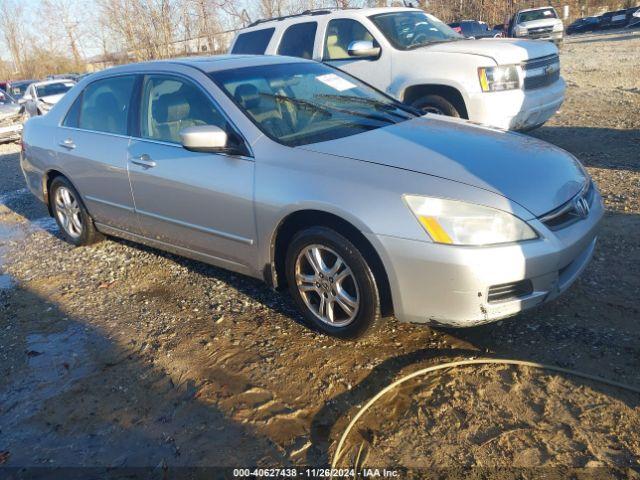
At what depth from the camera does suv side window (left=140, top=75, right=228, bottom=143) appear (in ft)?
13.2

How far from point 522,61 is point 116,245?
4.91 metres

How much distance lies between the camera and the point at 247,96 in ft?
13.1

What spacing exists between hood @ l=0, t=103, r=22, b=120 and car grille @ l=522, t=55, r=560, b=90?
50.3 ft

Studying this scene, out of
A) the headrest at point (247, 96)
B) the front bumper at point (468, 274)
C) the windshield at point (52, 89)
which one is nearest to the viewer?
the front bumper at point (468, 274)

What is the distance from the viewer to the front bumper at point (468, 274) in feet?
9.45

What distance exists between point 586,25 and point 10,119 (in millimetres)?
36488

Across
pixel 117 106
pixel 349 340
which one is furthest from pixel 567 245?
pixel 117 106

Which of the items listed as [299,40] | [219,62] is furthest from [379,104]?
[299,40]

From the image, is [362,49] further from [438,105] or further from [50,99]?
[50,99]

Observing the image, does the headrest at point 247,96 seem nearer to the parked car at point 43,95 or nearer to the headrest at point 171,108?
the headrest at point 171,108

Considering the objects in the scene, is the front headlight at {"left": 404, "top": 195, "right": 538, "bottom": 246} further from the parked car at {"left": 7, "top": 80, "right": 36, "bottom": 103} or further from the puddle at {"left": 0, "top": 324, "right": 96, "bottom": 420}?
the parked car at {"left": 7, "top": 80, "right": 36, "bottom": 103}

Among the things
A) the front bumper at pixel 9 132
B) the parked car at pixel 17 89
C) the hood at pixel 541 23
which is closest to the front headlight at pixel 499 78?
the front bumper at pixel 9 132

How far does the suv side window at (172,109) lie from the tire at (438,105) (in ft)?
10.7

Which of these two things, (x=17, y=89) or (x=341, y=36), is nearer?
(x=341, y=36)
